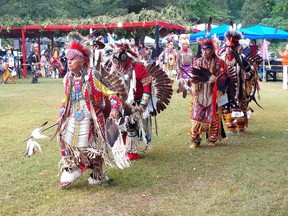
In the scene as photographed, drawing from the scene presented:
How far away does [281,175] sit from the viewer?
5066mm

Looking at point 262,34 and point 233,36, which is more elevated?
point 262,34

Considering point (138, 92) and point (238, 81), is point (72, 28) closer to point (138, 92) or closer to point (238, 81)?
point (238, 81)

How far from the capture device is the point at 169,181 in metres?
4.96

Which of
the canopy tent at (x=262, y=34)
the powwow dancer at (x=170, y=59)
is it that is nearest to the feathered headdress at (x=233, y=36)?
the powwow dancer at (x=170, y=59)

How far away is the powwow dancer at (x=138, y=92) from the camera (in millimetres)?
5777

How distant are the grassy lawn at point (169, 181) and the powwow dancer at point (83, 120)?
0.34 metres

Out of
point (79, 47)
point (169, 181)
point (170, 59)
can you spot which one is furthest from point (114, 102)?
point (170, 59)

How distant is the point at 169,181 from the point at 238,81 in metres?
2.76

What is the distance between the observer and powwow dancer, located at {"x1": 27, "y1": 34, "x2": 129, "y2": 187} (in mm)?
4594

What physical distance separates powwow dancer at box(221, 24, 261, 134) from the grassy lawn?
347 mm

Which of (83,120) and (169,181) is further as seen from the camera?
(169,181)

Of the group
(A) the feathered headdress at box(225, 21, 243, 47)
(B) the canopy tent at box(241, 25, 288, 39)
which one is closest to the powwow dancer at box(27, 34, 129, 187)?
(A) the feathered headdress at box(225, 21, 243, 47)

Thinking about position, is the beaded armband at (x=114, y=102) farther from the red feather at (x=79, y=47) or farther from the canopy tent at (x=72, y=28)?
the canopy tent at (x=72, y=28)

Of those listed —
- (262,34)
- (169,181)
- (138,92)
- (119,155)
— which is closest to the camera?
(119,155)
